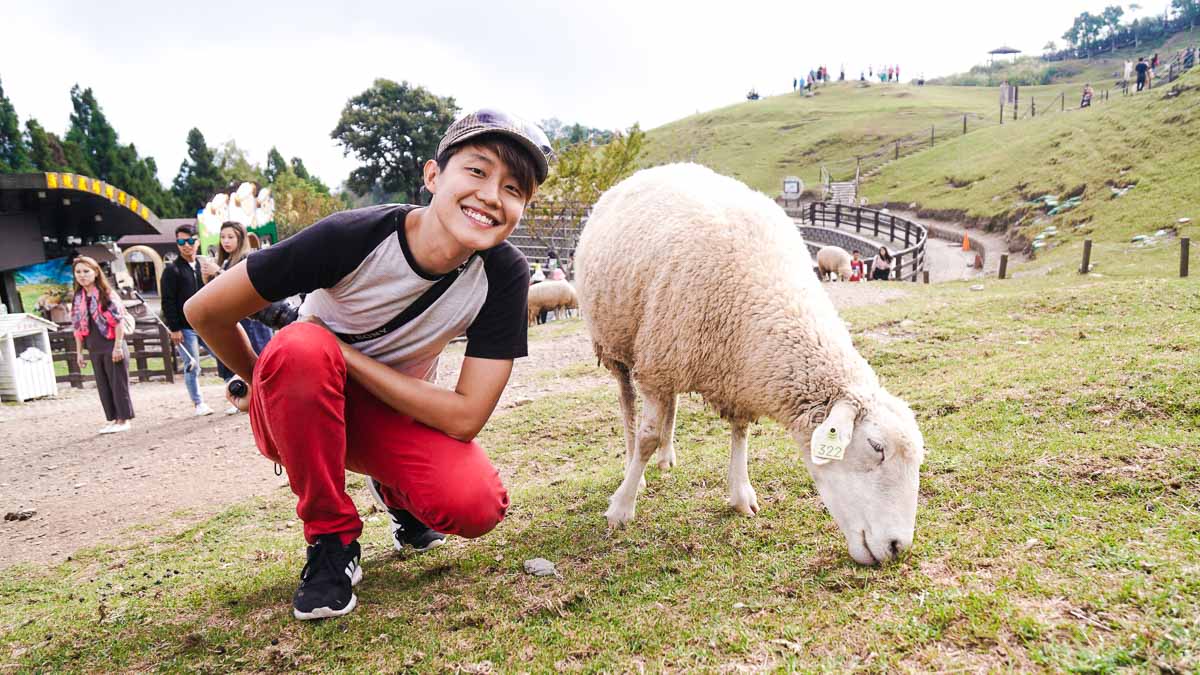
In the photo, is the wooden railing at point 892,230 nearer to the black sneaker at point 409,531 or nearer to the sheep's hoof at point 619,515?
the sheep's hoof at point 619,515

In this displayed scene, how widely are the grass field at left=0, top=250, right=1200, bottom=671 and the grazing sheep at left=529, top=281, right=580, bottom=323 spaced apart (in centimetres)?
1325

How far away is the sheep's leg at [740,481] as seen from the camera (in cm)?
373

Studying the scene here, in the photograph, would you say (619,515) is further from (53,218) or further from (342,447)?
(53,218)

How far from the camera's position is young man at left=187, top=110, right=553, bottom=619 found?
2.58 meters

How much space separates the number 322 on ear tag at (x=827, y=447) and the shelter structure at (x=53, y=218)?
2147 centimetres

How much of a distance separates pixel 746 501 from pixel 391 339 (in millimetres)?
2207

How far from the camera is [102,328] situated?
8344 millimetres

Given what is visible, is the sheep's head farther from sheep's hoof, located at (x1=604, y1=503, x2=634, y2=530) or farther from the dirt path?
the dirt path

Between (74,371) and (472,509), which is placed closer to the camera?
(472,509)

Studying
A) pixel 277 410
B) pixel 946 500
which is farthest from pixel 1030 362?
pixel 277 410

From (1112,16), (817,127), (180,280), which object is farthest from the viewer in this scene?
(1112,16)

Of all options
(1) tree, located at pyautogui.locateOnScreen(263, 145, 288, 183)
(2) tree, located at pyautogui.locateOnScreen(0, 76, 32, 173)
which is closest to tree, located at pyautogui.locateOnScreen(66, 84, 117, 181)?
(2) tree, located at pyautogui.locateOnScreen(0, 76, 32, 173)

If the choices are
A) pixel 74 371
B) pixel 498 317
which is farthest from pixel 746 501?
pixel 74 371

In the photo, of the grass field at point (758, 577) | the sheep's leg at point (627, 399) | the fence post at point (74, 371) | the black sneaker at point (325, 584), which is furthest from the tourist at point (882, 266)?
the fence post at point (74, 371)
